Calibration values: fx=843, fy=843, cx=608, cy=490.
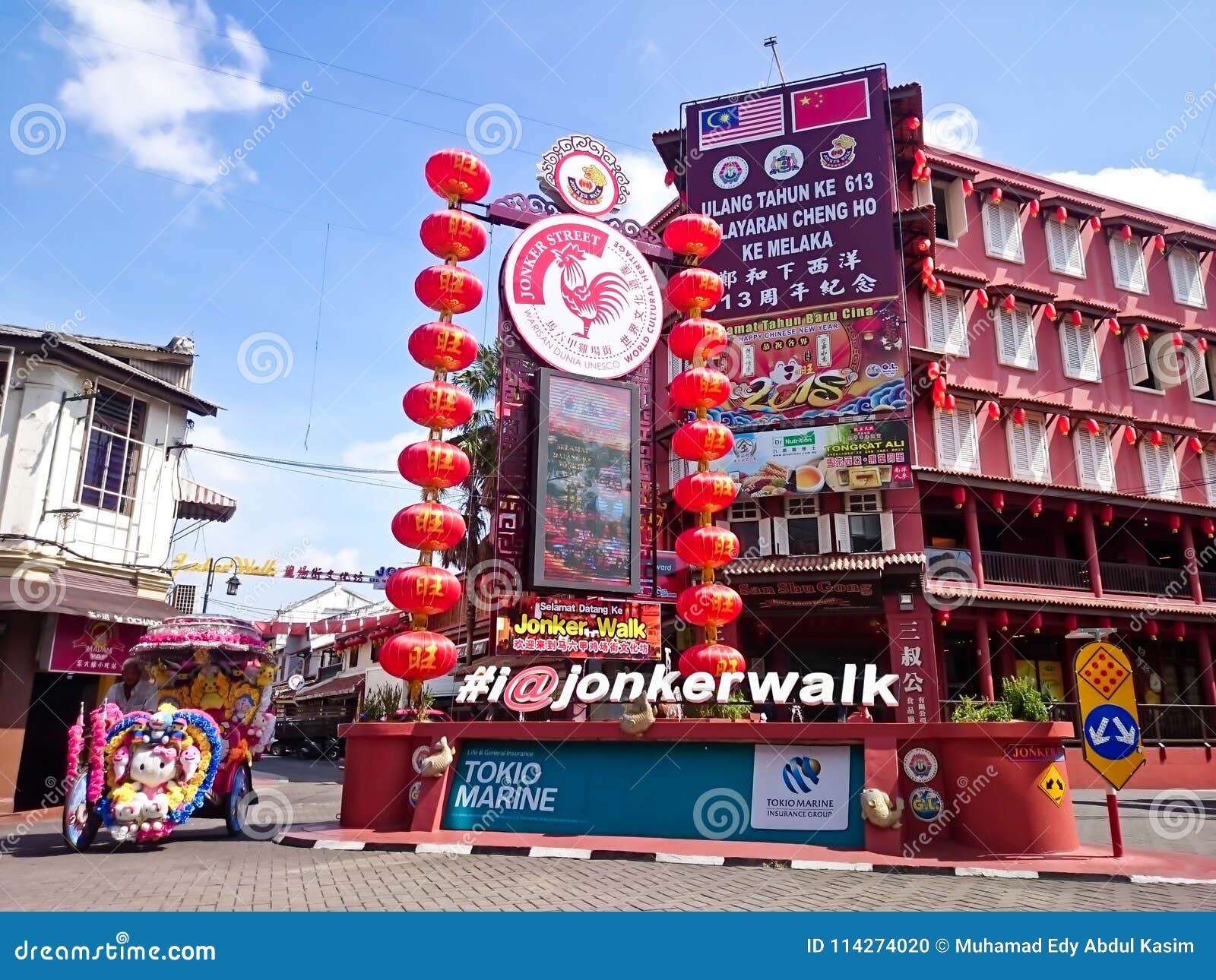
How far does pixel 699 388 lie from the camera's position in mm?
16984

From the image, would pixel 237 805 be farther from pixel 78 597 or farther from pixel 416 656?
pixel 78 597

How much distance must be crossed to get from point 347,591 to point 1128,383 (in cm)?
5579

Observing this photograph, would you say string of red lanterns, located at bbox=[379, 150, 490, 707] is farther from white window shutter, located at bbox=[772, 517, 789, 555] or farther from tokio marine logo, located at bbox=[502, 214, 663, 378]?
white window shutter, located at bbox=[772, 517, 789, 555]

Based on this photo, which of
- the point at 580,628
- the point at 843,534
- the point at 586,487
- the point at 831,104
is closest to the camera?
the point at 580,628

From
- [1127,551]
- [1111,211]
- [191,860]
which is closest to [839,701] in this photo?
[191,860]

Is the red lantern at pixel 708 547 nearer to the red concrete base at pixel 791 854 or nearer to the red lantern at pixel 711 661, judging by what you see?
the red lantern at pixel 711 661

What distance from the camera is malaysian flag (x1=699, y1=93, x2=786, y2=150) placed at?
2738cm

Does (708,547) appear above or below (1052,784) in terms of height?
above

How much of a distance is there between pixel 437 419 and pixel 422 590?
3080 millimetres

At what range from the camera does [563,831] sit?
11945 millimetres

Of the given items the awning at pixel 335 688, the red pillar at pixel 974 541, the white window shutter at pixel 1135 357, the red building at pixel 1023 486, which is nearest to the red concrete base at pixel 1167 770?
the red building at pixel 1023 486

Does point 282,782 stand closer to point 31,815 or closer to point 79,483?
point 31,815

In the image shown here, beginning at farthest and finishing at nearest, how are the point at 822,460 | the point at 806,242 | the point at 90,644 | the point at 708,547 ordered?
the point at 806,242 → the point at 822,460 → the point at 90,644 → the point at 708,547

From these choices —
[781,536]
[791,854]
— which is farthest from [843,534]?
[791,854]
